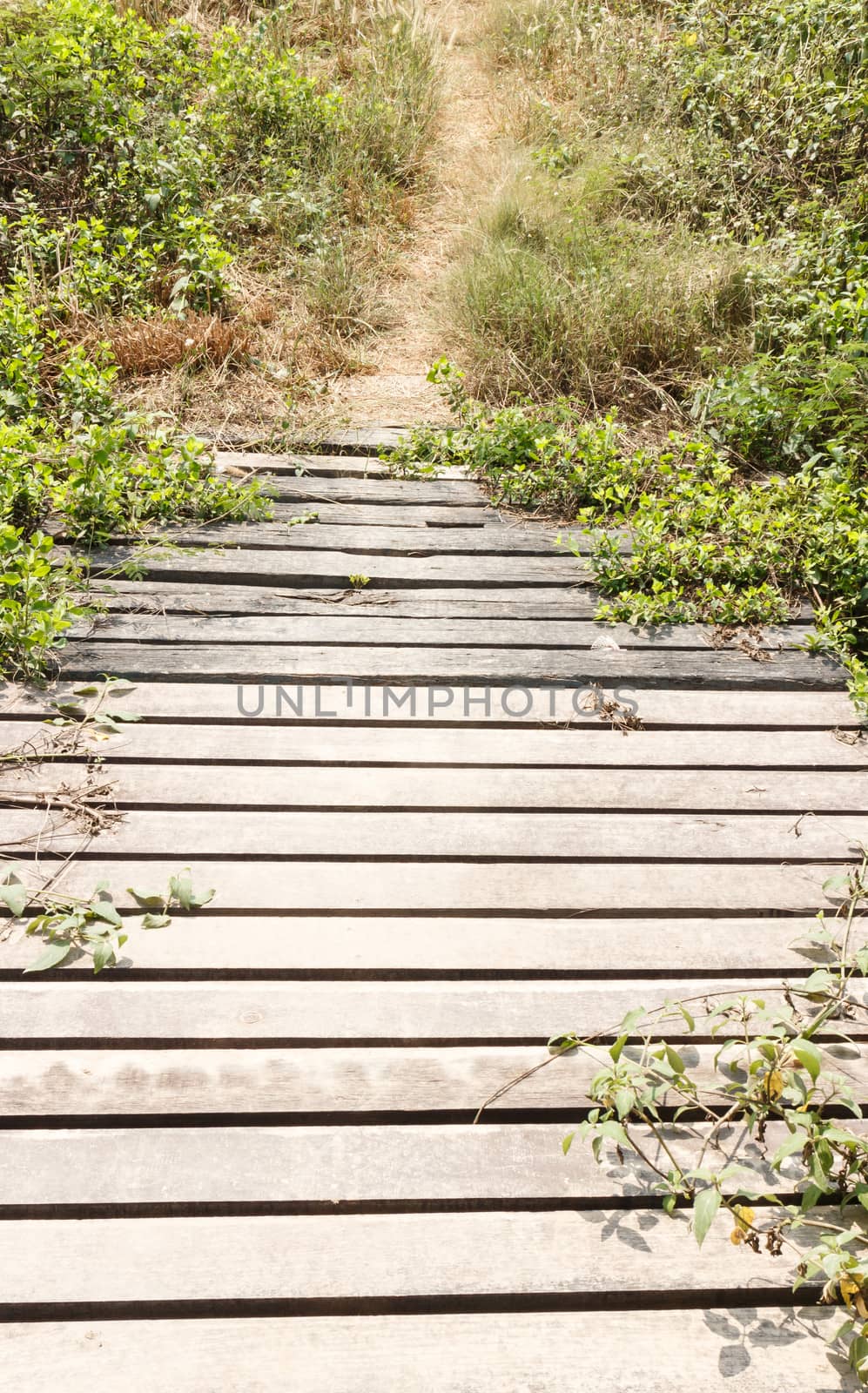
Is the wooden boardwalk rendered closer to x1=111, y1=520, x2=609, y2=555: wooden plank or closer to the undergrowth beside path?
x1=111, y1=520, x2=609, y2=555: wooden plank

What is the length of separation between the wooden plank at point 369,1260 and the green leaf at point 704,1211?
0.09 meters

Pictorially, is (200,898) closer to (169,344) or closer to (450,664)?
(450,664)

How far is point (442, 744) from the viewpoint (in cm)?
265

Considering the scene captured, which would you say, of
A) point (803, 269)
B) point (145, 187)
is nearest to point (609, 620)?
point (803, 269)

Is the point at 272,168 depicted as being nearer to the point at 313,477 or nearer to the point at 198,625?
the point at 313,477

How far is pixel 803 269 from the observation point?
14.9 ft

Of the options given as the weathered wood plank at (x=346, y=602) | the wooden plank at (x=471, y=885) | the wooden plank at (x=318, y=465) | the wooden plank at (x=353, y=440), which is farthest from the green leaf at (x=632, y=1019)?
the wooden plank at (x=353, y=440)

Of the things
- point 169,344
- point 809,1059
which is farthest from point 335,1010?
point 169,344

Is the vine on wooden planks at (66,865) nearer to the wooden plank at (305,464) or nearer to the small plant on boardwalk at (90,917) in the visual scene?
the small plant on boardwalk at (90,917)

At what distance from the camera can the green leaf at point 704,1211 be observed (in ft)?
4.87

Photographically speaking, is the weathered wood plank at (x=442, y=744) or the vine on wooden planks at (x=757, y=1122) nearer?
the vine on wooden planks at (x=757, y=1122)

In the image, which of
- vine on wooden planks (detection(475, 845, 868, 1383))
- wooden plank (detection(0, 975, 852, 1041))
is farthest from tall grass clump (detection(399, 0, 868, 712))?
wooden plank (detection(0, 975, 852, 1041))

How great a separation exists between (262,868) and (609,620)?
1599 millimetres

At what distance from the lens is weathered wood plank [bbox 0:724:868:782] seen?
2562 millimetres
